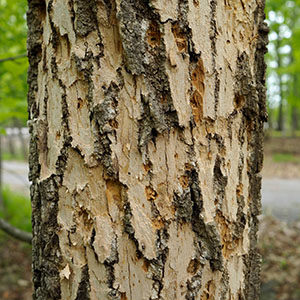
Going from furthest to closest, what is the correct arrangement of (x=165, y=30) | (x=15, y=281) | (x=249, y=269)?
(x=15, y=281)
(x=249, y=269)
(x=165, y=30)

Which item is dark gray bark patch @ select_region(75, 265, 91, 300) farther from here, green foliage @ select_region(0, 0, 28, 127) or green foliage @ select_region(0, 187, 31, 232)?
green foliage @ select_region(0, 187, 31, 232)

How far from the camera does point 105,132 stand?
95 centimetres

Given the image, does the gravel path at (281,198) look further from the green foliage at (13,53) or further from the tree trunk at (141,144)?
the tree trunk at (141,144)

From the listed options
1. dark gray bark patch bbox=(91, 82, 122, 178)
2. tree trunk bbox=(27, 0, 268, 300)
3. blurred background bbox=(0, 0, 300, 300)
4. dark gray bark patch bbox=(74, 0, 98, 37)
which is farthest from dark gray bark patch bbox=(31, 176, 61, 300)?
blurred background bbox=(0, 0, 300, 300)

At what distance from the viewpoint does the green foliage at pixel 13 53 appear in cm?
302

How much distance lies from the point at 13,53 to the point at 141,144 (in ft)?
8.11

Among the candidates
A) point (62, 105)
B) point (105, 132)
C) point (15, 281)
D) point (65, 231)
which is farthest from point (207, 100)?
point (15, 281)

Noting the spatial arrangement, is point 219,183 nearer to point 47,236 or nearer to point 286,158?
point 47,236

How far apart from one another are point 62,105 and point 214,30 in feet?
1.75

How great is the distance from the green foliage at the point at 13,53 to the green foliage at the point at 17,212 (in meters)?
2.94

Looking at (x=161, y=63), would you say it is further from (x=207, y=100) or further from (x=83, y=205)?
(x=83, y=205)

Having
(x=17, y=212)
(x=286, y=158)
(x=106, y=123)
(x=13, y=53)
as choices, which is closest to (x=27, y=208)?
(x=17, y=212)

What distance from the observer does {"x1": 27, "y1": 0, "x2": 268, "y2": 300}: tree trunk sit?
949mm

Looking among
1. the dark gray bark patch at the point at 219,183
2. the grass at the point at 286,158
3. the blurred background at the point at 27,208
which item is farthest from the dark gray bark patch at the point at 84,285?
the grass at the point at 286,158
